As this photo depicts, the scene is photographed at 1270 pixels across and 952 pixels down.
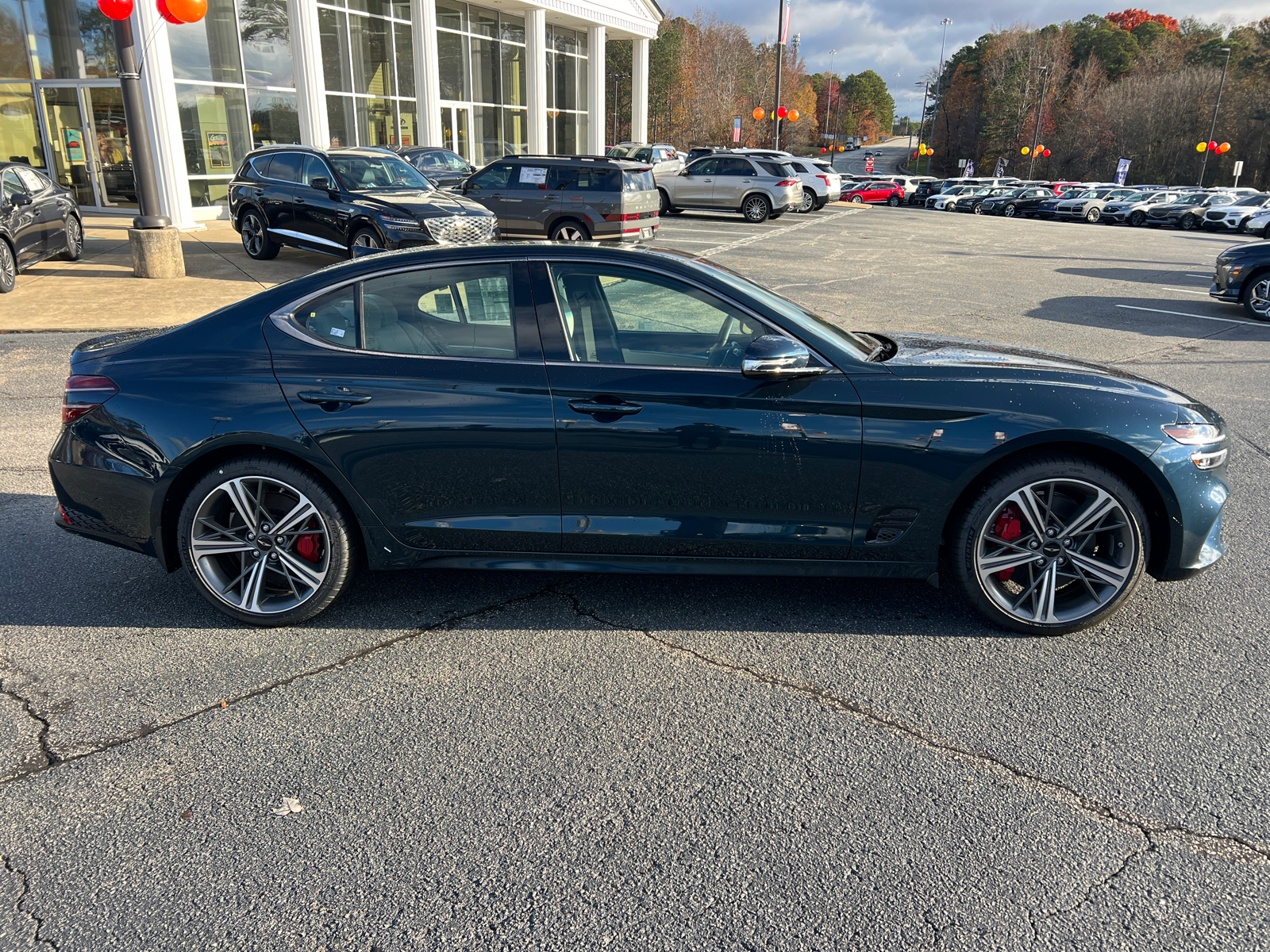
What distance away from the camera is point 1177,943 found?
7.48 feet

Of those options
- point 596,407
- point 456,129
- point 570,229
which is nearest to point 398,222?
point 570,229

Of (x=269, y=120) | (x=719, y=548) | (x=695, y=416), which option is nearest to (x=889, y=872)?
(x=719, y=548)

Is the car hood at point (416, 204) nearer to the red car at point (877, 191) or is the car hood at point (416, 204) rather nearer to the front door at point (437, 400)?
the front door at point (437, 400)

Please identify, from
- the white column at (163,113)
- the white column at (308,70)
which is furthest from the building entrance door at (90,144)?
the white column at (308,70)

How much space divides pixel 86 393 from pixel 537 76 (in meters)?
32.9

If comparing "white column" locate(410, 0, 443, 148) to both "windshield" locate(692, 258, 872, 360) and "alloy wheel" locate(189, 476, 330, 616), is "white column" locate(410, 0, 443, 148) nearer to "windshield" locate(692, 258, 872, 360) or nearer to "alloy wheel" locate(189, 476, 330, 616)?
"windshield" locate(692, 258, 872, 360)

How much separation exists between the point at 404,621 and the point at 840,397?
211 cm

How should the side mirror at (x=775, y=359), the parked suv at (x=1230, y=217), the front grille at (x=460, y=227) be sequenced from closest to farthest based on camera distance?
1. the side mirror at (x=775, y=359)
2. the front grille at (x=460, y=227)
3. the parked suv at (x=1230, y=217)

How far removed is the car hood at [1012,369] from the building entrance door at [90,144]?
2211cm

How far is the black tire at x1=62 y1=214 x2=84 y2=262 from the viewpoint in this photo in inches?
553

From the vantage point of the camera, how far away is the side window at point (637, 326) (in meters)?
3.78

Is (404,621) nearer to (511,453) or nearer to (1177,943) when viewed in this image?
(511,453)

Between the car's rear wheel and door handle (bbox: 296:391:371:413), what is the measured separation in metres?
13.5

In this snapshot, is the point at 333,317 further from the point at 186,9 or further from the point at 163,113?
the point at 163,113
